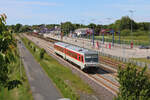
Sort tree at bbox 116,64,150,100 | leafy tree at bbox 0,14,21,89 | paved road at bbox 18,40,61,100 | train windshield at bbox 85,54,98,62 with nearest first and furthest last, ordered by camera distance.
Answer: leafy tree at bbox 0,14,21,89
tree at bbox 116,64,150,100
paved road at bbox 18,40,61,100
train windshield at bbox 85,54,98,62

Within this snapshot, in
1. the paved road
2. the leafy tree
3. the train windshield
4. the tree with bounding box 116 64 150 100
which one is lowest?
the paved road

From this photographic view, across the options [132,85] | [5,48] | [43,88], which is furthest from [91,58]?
[5,48]

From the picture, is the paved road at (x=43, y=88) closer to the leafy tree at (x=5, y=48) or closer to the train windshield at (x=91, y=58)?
the train windshield at (x=91, y=58)

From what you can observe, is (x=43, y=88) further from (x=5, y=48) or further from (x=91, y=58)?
(x=5, y=48)

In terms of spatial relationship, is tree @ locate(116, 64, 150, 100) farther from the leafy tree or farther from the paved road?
the paved road

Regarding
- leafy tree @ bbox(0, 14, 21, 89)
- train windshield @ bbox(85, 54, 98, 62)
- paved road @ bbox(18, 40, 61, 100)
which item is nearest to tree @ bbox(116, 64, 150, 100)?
leafy tree @ bbox(0, 14, 21, 89)

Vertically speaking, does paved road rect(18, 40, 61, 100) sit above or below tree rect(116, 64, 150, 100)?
below

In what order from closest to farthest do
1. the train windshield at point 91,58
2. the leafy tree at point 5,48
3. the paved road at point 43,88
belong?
the leafy tree at point 5,48 → the paved road at point 43,88 → the train windshield at point 91,58

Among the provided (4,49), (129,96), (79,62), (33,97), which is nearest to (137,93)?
(129,96)

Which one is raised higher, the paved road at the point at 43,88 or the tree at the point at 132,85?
the tree at the point at 132,85

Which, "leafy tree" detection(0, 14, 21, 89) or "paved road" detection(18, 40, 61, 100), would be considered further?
"paved road" detection(18, 40, 61, 100)

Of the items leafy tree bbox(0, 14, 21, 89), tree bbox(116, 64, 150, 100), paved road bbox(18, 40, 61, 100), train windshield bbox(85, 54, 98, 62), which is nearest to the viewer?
leafy tree bbox(0, 14, 21, 89)

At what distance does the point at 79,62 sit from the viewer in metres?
35.3

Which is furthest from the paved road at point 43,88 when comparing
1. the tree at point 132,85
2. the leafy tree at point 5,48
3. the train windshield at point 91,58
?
the leafy tree at point 5,48
